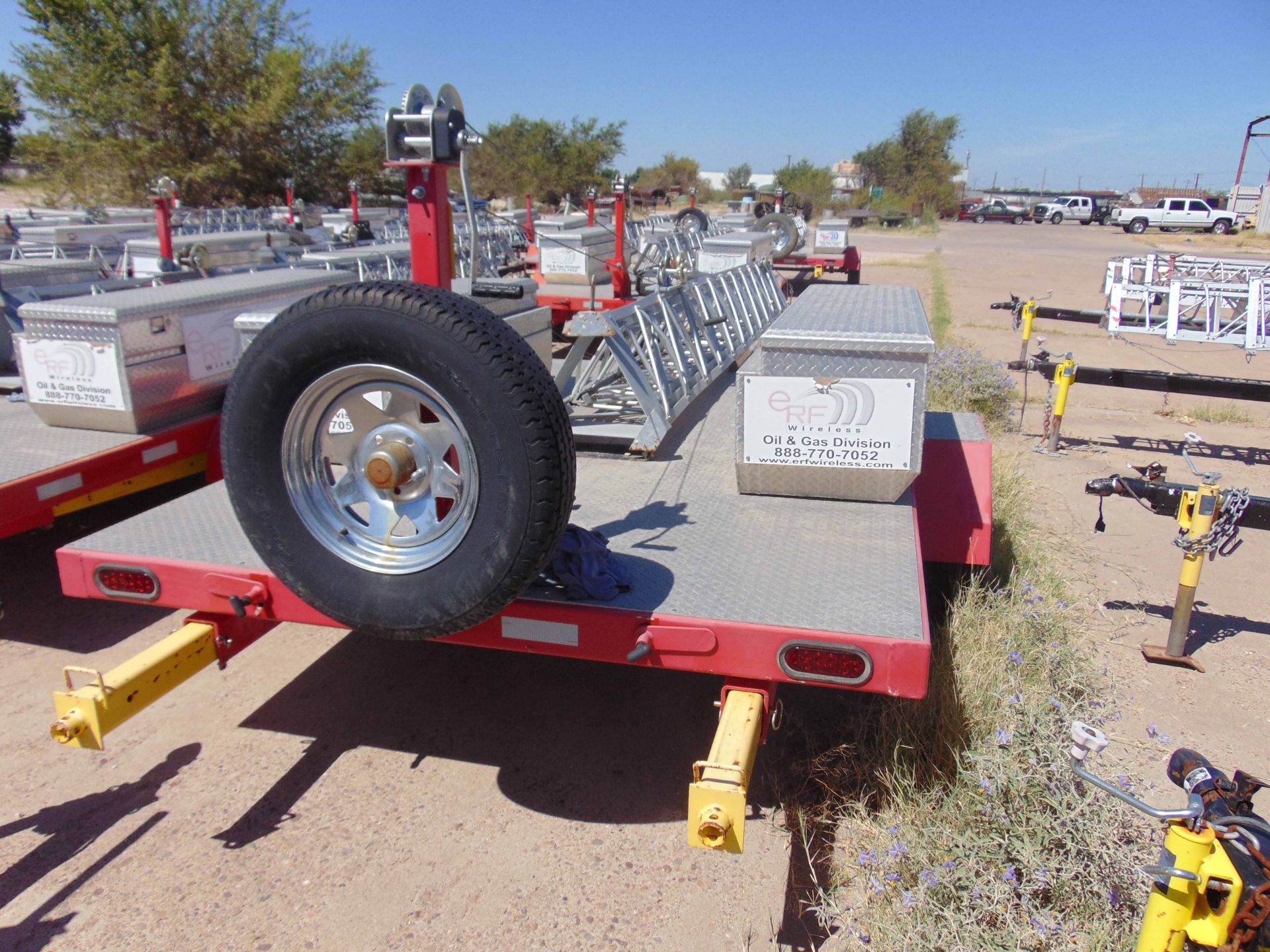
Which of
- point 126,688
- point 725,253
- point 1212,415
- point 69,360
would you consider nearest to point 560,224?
point 725,253

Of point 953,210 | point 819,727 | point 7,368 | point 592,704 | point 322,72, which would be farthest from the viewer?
point 953,210

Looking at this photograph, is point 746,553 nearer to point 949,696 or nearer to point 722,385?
point 949,696

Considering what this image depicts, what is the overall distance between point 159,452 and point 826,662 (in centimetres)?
394

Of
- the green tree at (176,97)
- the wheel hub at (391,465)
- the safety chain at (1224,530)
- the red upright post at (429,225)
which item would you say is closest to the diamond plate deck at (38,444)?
the red upright post at (429,225)

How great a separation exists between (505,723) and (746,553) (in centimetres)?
131

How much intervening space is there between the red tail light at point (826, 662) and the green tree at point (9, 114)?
3762cm

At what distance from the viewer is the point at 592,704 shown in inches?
159

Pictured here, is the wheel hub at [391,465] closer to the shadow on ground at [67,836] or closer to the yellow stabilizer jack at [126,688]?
the yellow stabilizer jack at [126,688]

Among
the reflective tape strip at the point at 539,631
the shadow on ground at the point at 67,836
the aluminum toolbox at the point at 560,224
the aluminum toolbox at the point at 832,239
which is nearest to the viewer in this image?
the shadow on ground at the point at 67,836

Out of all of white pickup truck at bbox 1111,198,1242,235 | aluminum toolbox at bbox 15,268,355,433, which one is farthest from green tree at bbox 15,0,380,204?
white pickup truck at bbox 1111,198,1242,235

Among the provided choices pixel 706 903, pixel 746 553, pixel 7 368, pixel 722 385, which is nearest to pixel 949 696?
pixel 746 553

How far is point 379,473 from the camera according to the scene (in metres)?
2.66

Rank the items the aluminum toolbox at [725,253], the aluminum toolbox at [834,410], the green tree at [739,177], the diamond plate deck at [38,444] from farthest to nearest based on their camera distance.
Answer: the green tree at [739,177] < the aluminum toolbox at [725,253] < the diamond plate deck at [38,444] < the aluminum toolbox at [834,410]

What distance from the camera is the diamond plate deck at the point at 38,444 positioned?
4371mm
